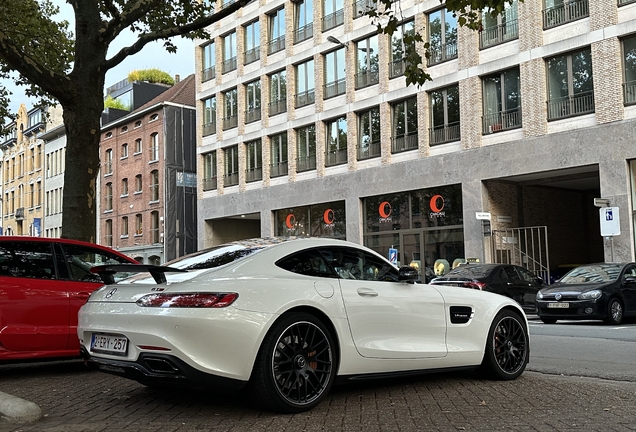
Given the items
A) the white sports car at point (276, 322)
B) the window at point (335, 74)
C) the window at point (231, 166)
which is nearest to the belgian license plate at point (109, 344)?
the white sports car at point (276, 322)

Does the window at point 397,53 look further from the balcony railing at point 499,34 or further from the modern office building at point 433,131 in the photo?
the balcony railing at point 499,34

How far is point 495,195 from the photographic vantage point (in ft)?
87.0

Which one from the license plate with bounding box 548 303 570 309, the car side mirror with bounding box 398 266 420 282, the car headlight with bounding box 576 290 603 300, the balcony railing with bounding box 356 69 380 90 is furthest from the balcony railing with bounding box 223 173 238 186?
the car side mirror with bounding box 398 266 420 282

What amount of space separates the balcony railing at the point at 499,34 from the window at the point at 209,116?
18.3 m

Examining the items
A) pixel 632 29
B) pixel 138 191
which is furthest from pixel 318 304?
pixel 138 191

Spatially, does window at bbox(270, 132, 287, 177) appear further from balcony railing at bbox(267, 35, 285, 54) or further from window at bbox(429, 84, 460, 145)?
window at bbox(429, 84, 460, 145)

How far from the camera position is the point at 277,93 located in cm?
3609

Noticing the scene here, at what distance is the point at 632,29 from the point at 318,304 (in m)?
20.4

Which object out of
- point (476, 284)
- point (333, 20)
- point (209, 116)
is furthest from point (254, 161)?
point (476, 284)

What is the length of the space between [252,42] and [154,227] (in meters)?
14.5

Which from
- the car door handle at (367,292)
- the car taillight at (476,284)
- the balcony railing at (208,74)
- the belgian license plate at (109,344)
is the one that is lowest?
the car taillight at (476,284)

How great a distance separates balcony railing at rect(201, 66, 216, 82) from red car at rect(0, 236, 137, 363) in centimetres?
3351

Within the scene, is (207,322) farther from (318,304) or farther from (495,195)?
(495,195)

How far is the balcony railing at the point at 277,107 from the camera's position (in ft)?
116
